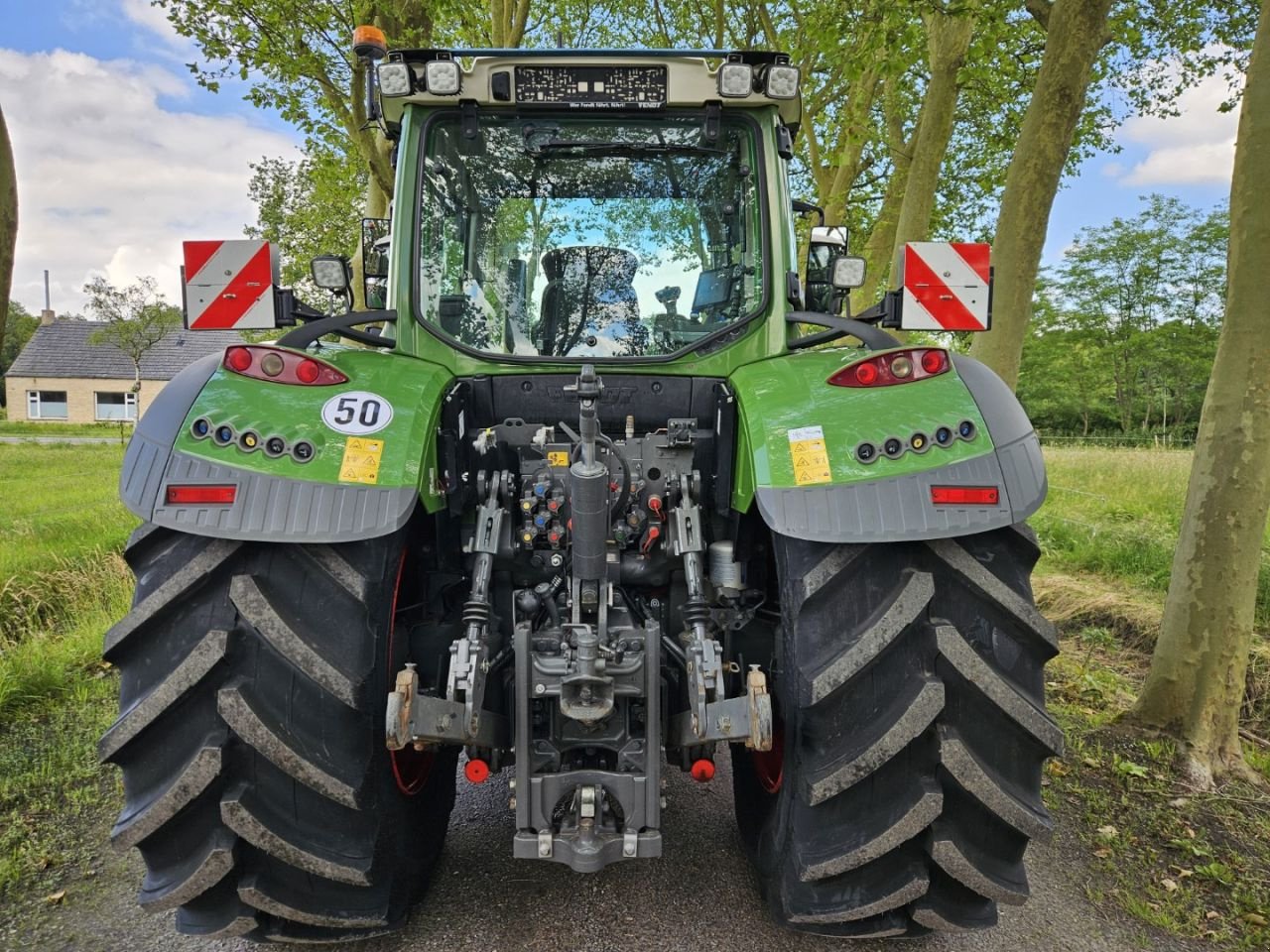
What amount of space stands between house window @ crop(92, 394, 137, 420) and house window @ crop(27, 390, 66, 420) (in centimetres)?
181

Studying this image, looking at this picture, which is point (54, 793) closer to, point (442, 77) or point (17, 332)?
point (442, 77)

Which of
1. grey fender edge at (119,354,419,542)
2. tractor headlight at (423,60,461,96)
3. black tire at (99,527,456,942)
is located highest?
tractor headlight at (423,60,461,96)

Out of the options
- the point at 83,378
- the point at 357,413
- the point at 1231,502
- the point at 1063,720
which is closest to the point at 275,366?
the point at 357,413

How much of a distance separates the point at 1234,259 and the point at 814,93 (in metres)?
11.4

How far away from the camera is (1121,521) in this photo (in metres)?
8.69

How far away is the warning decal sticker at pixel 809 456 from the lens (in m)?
2.10

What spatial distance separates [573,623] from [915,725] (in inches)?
36.7

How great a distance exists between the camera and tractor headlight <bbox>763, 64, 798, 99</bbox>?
2.87 meters

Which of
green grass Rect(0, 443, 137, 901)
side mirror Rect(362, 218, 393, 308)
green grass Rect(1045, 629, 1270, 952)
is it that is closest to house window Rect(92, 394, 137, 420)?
green grass Rect(0, 443, 137, 901)

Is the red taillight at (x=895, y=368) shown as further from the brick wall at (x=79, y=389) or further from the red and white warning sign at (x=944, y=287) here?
the brick wall at (x=79, y=389)

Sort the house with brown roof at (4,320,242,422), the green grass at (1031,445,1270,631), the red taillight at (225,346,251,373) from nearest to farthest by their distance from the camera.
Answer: the red taillight at (225,346,251,373)
the green grass at (1031,445,1270,631)
the house with brown roof at (4,320,242,422)

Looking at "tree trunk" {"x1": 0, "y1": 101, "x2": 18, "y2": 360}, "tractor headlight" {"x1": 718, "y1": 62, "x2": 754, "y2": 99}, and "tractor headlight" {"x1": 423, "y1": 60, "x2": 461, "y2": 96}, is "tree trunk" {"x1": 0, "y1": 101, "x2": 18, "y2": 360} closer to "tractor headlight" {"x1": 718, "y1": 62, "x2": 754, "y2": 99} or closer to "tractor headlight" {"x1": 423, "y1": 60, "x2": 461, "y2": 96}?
"tractor headlight" {"x1": 423, "y1": 60, "x2": 461, "y2": 96}

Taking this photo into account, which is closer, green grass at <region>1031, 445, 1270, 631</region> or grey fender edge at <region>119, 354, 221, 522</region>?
grey fender edge at <region>119, 354, 221, 522</region>

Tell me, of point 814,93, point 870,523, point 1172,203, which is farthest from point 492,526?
point 1172,203
